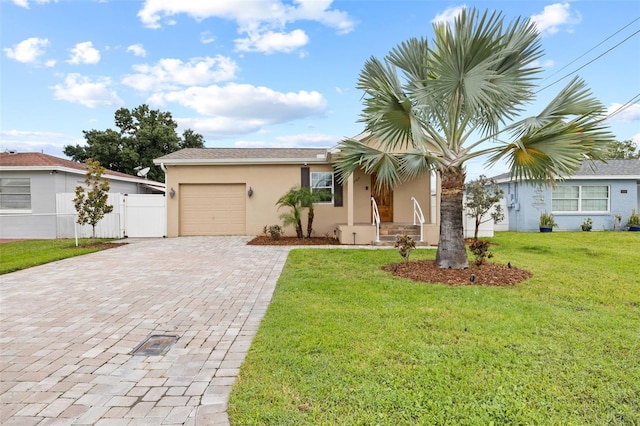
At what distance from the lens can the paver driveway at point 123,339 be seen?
250cm

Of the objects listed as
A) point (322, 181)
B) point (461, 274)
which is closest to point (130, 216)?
point (322, 181)

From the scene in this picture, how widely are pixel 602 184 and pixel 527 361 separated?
731 inches

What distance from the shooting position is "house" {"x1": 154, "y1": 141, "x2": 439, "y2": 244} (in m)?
13.6

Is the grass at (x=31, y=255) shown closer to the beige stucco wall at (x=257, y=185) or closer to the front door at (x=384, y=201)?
the beige stucco wall at (x=257, y=185)

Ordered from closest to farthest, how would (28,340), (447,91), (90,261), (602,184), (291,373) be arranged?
1. (291,373)
2. (28,340)
3. (447,91)
4. (90,261)
5. (602,184)

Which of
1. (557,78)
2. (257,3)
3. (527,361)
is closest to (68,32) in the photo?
(257,3)

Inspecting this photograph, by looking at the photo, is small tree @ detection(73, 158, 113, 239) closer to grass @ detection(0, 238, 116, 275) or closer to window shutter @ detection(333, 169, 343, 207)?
grass @ detection(0, 238, 116, 275)

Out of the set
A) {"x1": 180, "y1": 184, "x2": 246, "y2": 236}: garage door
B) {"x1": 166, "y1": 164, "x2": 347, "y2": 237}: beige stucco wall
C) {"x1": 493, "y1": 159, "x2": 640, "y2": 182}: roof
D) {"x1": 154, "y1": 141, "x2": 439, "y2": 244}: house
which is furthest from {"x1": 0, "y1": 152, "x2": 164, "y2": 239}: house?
{"x1": 493, "y1": 159, "x2": 640, "y2": 182}: roof

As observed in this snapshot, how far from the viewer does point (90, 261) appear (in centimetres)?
855

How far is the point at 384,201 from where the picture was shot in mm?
13750

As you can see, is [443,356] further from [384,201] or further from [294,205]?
[384,201]

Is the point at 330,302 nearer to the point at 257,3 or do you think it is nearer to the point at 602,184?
the point at 257,3

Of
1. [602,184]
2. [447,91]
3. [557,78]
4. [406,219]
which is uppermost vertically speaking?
[557,78]

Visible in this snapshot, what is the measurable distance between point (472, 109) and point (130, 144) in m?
27.2
